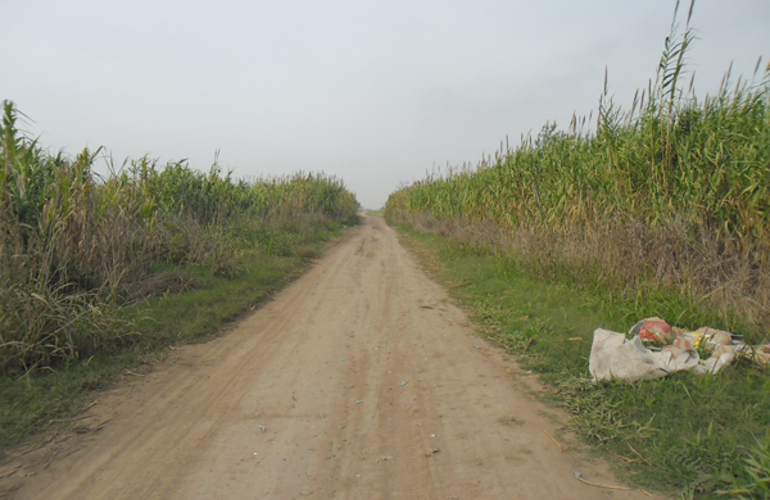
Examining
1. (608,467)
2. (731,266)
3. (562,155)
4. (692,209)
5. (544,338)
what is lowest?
(608,467)

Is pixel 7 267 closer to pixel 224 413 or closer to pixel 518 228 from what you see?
pixel 224 413

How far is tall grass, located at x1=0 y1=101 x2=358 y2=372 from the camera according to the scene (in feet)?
13.3

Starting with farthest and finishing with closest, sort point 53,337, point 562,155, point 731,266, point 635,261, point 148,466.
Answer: point 562,155
point 635,261
point 731,266
point 53,337
point 148,466

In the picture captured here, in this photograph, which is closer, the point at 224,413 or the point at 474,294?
the point at 224,413

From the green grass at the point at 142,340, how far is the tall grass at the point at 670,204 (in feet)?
18.0

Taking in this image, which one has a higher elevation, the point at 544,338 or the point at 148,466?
the point at 544,338

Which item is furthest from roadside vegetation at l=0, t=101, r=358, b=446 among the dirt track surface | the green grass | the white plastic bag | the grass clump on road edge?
the white plastic bag

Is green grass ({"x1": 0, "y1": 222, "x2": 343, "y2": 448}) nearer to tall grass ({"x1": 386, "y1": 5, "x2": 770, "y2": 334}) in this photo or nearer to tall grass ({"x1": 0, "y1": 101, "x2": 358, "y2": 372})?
tall grass ({"x1": 0, "y1": 101, "x2": 358, "y2": 372})

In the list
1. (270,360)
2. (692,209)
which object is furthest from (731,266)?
(270,360)

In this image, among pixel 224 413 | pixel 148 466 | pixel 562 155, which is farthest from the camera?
pixel 562 155

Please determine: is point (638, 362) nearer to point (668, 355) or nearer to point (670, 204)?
point (668, 355)

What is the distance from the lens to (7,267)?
14.3 ft

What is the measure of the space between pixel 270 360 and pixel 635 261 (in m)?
5.02

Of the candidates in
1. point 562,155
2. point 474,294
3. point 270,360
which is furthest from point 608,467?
point 562,155
